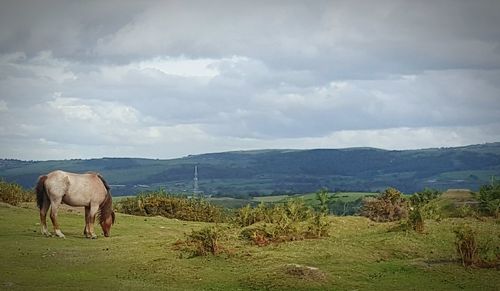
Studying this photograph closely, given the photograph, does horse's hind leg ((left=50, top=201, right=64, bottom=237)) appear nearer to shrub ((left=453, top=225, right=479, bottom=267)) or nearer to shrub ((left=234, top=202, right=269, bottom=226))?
shrub ((left=234, top=202, right=269, bottom=226))

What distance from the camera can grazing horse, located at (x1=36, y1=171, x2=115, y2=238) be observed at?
79.7 ft

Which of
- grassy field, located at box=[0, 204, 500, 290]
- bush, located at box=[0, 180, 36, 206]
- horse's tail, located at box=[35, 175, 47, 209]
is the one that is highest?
horse's tail, located at box=[35, 175, 47, 209]

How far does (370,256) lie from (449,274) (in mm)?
2687

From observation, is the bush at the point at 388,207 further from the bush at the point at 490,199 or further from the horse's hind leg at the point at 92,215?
the horse's hind leg at the point at 92,215

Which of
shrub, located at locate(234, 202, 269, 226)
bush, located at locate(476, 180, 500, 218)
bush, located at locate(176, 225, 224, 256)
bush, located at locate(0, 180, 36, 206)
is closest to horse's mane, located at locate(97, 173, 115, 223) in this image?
shrub, located at locate(234, 202, 269, 226)

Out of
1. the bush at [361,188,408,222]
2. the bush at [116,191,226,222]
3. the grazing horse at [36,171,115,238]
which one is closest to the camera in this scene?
the grazing horse at [36,171,115,238]

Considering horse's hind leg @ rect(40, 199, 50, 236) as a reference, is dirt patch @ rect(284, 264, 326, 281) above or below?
below

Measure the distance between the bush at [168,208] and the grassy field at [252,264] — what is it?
13.9 meters

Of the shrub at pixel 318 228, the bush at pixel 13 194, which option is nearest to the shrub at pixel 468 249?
the shrub at pixel 318 228

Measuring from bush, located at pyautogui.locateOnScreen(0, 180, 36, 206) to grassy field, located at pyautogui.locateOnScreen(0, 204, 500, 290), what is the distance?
1142 centimetres

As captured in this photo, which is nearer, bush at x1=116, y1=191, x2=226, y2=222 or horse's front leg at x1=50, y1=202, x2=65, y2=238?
horse's front leg at x1=50, y1=202, x2=65, y2=238

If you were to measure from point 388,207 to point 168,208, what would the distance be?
13437mm

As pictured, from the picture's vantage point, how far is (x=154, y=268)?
17.9m

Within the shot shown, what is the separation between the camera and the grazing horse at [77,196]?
24281 millimetres
